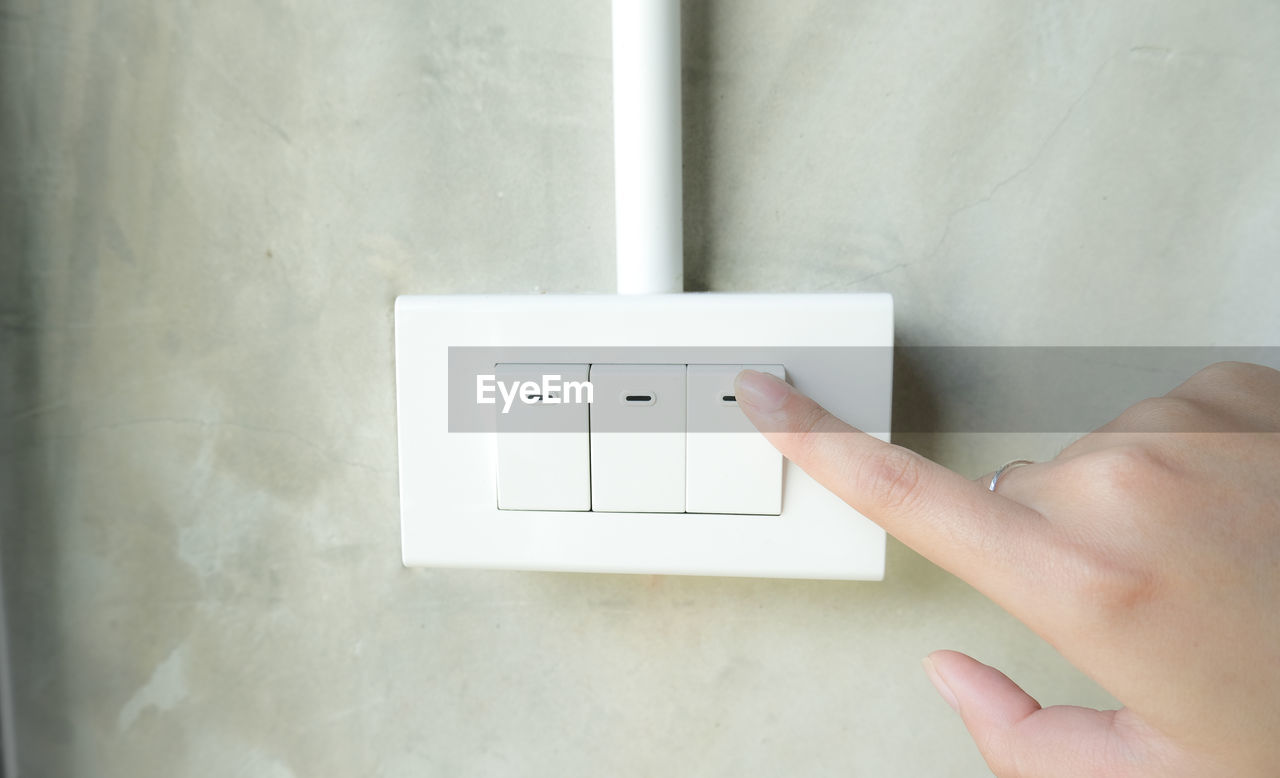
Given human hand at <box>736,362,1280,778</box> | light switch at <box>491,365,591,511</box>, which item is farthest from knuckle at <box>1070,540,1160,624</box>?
light switch at <box>491,365,591,511</box>

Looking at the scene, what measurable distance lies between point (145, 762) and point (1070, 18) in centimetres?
76

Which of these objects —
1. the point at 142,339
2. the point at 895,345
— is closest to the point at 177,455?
the point at 142,339

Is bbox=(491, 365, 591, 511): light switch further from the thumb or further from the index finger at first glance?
the thumb

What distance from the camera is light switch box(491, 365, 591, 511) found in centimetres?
44

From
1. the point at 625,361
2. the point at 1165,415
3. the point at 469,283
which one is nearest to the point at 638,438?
the point at 625,361

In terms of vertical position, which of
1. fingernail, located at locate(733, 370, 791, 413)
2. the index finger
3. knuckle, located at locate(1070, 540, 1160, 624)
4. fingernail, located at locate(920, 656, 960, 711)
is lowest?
fingernail, located at locate(920, 656, 960, 711)

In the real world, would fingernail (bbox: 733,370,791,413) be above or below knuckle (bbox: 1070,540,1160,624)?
above

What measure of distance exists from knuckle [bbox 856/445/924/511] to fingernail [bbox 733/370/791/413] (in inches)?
2.1

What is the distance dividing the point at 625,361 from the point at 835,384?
115 mm

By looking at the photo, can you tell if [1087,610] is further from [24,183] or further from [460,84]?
[24,183]

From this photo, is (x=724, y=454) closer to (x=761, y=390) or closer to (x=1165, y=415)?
(x=761, y=390)

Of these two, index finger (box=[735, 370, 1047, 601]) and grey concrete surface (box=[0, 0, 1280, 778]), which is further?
grey concrete surface (box=[0, 0, 1280, 778])

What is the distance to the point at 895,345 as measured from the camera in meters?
0.49

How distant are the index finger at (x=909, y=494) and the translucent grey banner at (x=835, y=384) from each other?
0.02 meters
